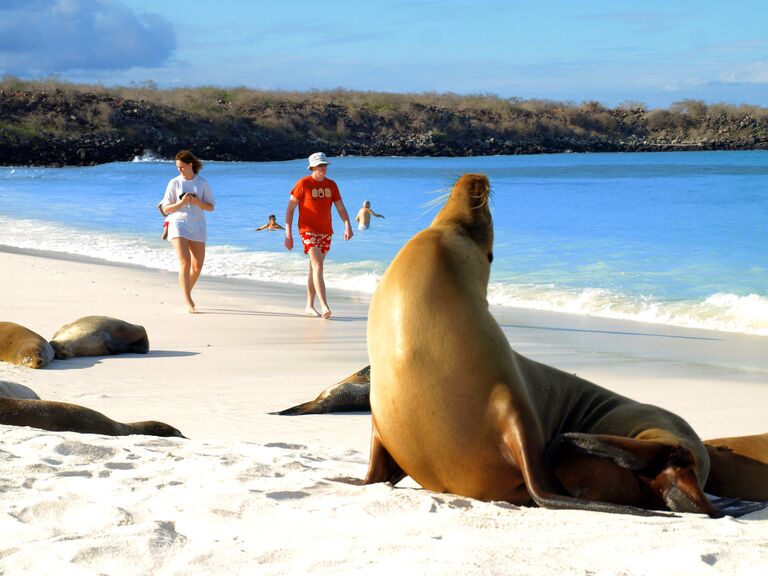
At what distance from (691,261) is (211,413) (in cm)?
1259

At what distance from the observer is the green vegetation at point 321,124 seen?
74875mm

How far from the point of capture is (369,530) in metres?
3.62

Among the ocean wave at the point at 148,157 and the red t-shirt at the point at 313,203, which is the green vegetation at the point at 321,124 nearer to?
the ocean wave at the point at 148,157

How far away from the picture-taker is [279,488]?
168 inches

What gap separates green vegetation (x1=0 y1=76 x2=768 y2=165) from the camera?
246ft

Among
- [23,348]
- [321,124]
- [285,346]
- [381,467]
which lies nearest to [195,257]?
[285,346]

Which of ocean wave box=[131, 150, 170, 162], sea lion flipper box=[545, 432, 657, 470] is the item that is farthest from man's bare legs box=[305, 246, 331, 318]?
ocean wave box=[131, 150, 170, 162]

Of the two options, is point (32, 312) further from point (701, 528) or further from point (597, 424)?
point (701, 528)

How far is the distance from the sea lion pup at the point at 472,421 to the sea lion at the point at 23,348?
4.60 m

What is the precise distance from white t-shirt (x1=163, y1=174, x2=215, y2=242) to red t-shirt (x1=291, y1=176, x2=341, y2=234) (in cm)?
98

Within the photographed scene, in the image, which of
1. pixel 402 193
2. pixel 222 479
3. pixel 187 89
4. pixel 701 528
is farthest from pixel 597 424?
pixel 187 89

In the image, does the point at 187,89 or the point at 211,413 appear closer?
the point at 211,413

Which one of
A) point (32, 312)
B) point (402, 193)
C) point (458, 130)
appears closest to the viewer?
point (32, 312)

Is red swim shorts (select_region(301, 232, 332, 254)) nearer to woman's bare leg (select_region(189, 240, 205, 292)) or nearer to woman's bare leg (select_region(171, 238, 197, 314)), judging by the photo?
woman's bare leg (select_region(189, 240, 205, 292))
